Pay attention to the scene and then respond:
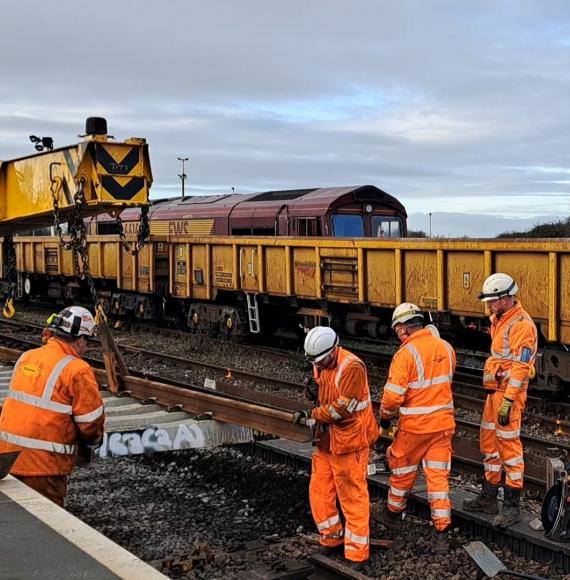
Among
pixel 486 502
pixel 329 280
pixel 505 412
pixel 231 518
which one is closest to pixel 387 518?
pixel 486 502

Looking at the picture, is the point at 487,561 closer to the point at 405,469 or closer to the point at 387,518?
the point at 405,469

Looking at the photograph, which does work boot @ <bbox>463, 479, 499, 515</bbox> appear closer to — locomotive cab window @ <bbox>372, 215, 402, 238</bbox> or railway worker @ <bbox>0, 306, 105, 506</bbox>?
railway worker @ <bbox>0, 306, 105, 506</bbox>

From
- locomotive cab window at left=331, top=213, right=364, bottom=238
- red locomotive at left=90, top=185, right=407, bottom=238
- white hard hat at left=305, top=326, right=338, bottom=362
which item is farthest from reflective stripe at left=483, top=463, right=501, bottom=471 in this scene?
red locomotive at left=90, top=185, right=407, bottom=238

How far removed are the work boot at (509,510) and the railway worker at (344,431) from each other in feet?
3.23

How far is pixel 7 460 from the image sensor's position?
15.5ft

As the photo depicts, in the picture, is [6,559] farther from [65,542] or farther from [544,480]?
[544,480]

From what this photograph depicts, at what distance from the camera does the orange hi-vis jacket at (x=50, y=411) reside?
4863 millimetres

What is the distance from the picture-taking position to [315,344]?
17.3ft

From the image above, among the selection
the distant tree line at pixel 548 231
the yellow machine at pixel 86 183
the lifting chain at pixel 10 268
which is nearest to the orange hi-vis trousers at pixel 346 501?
the yellow machine at pixel 86 183

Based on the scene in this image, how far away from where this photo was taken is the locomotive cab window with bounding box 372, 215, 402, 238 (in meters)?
16.9

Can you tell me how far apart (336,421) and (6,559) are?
230 cm

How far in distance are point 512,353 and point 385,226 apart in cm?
1148

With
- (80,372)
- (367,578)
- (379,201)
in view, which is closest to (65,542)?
(80,372)

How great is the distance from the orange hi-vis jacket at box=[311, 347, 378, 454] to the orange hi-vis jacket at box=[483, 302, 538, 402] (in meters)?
1.15
